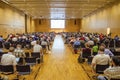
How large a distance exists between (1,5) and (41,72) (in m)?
18.5

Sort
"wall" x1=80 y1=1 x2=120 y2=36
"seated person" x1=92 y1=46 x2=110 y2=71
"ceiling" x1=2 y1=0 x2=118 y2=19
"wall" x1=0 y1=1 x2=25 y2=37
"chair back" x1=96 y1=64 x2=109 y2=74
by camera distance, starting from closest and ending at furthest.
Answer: "chair back" x1=96 y1=64 x2=109 y2=74, "seated person" x1=92 y1=46 x2=110 y2=71, "ceiling" x1=2 y1=0 x2=118 y2=19, "wall" x1=80 y1=1 x2=120 y2=36, "wall" x1=0 y1=1 x2=25 y2=37

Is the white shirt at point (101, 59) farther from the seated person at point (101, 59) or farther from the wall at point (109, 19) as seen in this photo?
the wall at point (109, 19)

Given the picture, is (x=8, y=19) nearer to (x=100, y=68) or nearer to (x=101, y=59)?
(x=101, y=59)

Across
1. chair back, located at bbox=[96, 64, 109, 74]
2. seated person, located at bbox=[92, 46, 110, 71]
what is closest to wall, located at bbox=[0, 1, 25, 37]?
seated person, located at bbox=[92, 46, 110, 71]

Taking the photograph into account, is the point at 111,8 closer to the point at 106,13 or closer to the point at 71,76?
the point at 106,13

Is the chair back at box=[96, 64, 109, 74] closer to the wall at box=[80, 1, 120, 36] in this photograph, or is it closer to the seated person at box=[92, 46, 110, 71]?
the seated person at box=[92, 46, 110, 71]

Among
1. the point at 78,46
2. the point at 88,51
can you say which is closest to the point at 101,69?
the point at 88,51

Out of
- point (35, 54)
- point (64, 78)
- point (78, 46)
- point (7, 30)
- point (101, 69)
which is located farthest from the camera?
point (7, 30)

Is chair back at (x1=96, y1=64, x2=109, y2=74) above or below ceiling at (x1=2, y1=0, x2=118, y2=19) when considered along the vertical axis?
below

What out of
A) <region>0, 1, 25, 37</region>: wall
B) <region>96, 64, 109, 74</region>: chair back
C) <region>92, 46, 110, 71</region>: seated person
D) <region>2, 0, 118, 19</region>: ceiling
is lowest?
<region>96, 64, 109, 74</region>: chair back

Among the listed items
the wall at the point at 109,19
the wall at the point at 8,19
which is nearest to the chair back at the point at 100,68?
the wall at the point at 109,19

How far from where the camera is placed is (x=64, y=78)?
914 centimetres

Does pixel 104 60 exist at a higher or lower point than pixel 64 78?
higher

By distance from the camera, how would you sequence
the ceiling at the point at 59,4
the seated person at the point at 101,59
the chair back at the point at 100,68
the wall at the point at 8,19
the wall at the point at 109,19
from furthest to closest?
the wall at the point at 8,19
the wall at the point at 109,19
the ceiling at the point at 59,4
the seated person at the point at 101,59
the chair back at the point at 100,68
